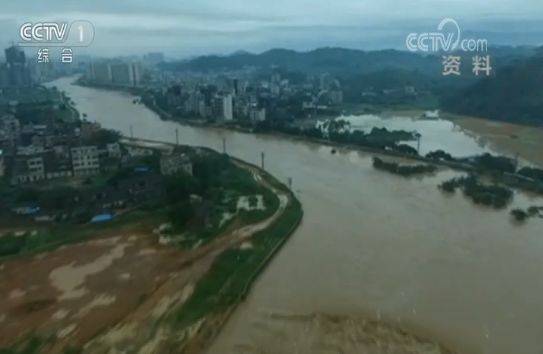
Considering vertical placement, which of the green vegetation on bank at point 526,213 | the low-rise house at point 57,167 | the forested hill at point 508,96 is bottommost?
the green vegetation on bank at point 526,213

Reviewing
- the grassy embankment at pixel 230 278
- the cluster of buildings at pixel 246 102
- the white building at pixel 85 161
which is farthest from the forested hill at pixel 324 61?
the grassy embankment at pixel 230 278

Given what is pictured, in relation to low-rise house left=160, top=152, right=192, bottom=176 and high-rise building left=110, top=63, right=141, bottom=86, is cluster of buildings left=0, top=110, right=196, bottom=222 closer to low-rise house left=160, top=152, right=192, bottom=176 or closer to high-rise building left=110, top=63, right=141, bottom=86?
low-rise house left=160, top=152, right=192, bottom=176

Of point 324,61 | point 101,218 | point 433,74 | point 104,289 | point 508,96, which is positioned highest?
point 324,61

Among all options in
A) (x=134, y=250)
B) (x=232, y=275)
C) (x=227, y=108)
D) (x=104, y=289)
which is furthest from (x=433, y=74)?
(x=104, y=289)

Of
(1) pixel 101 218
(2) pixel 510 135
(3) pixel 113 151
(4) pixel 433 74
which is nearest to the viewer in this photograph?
(1) pixel 101 218

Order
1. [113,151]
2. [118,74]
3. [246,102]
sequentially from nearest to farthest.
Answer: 1. [113,151]
2. [246,102]
3. [118,74]

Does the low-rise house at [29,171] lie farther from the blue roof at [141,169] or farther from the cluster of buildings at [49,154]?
the blue roof at [141,169]

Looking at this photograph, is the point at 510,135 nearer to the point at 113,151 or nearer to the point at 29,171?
the point at 113,151
